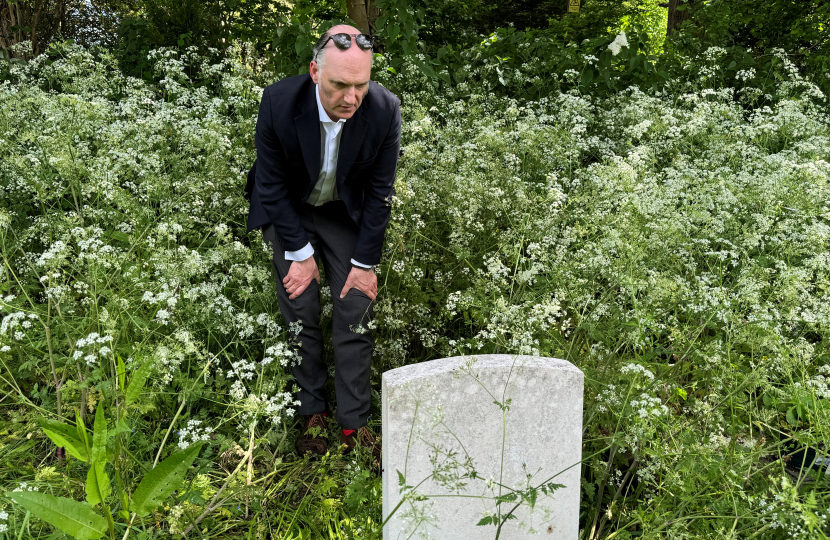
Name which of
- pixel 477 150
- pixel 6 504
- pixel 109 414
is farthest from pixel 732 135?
pixel 6 504

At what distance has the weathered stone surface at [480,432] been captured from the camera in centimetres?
217

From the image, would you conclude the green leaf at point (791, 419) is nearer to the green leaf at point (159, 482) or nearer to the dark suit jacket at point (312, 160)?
the dark suit jacket at point (312, 160)

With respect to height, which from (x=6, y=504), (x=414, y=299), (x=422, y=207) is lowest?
(x=6, y=504)

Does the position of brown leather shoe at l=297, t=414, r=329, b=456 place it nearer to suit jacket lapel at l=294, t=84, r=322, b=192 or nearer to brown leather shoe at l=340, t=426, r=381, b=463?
brown leather shoe at l=340, t=426, r=381, b=463

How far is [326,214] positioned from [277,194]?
0.30 m

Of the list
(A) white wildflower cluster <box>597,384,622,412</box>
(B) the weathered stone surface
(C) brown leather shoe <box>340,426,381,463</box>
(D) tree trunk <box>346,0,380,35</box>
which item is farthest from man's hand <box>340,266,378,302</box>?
(D) tree trunk <box>346,0,380,35</box>

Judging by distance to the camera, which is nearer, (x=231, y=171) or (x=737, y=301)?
(x=737, y=301)

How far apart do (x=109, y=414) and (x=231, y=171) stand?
1.92 metres

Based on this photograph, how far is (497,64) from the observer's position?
6.65 metres

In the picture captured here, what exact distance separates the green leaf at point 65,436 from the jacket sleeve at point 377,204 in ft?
5.23

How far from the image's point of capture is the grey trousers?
123 inches

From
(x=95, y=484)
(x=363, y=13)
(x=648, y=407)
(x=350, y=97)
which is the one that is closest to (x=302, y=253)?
(x=350, y=97)

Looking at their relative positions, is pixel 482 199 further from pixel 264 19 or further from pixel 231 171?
pixel 264 19

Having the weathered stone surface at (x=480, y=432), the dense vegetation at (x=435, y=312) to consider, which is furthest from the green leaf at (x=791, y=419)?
the weathered stone surface at (x=480, y=432)
